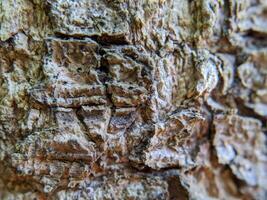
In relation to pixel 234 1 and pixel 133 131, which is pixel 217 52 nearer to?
pixel 234 1

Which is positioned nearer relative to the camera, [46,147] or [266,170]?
[46,147]

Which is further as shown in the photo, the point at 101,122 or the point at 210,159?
the point at 210,159

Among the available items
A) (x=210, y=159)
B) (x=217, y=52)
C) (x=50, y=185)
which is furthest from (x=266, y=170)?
(x=50, y=185)

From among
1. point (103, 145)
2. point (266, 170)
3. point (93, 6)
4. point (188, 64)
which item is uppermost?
point (93, 6)

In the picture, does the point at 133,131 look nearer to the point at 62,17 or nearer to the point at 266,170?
the point at 62,17

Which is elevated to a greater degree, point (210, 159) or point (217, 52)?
point (217, 52)

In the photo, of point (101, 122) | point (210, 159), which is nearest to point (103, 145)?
point (101, 122)
